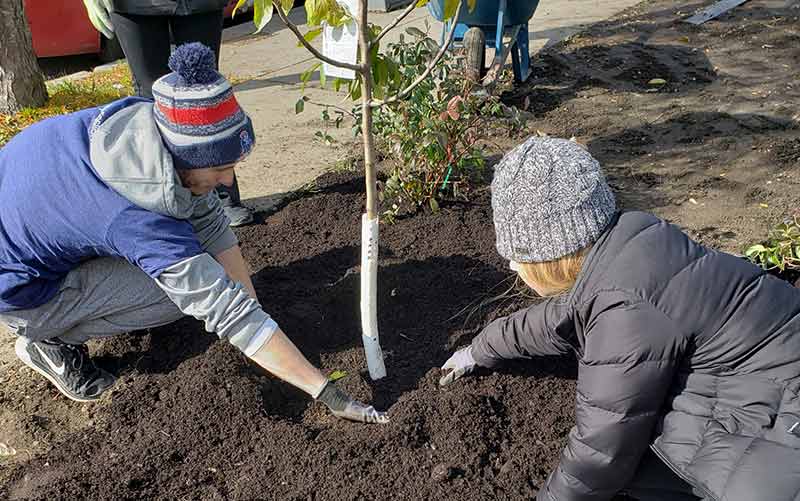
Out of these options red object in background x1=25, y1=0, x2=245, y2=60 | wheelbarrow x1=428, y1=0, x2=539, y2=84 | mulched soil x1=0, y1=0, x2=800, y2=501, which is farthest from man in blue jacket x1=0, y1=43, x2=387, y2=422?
red object in background x1=25, y1=0, x2=245, y2=60

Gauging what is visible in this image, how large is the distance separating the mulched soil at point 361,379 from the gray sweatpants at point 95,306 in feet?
0.67

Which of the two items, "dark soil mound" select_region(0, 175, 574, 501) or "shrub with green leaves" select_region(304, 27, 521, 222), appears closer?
"dark soil mound" select_region(0, 175, 574, 501)

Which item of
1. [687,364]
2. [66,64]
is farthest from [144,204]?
[66,64]

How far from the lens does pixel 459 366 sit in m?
2.51

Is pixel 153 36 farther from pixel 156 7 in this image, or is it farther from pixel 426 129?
pixel 426 129

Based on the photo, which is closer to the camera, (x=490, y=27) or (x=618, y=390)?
(x=618, y=390)

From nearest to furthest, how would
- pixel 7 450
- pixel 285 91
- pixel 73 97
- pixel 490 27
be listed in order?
1. pixel 7 450
2. pixel 490 27
3. pixel 73 97
4. pixel 285 91

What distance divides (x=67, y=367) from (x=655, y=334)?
1.91 metres

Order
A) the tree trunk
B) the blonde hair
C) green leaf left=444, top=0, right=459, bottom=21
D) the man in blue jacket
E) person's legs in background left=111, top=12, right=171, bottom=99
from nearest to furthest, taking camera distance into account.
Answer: the blonde hair → green leaf left=444, top=0, right=459, bottom=21 → the man in blue jacket → person's legs in background left=111, top=12, right=171, bottom=99 → the tree trunk

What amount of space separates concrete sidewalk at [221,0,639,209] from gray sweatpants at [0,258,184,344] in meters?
1.31

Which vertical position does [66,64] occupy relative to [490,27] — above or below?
below

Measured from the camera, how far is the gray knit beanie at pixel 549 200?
5.51ft

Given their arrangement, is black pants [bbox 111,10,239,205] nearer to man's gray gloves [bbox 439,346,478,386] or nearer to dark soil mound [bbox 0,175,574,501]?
dark soil mound [bbox 0,175,574,501]

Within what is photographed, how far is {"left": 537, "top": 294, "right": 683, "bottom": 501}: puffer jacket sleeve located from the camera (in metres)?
1.67
